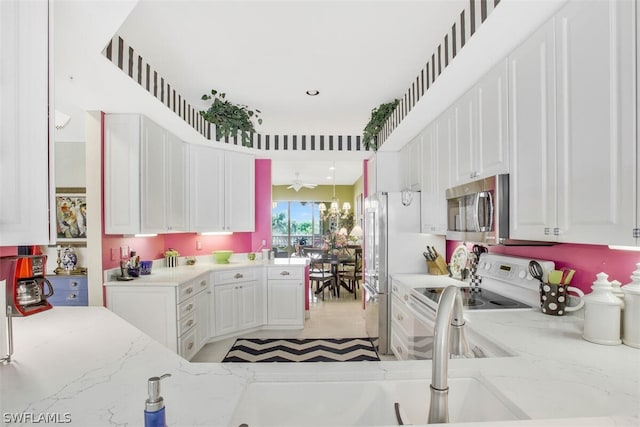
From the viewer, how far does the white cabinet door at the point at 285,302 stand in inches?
176

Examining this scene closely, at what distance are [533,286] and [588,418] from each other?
1408 mm

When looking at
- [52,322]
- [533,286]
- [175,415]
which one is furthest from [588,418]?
[52,322]

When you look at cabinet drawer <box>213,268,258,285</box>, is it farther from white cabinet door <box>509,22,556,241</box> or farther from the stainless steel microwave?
white cabinet door <box>509,22,556,241</box>

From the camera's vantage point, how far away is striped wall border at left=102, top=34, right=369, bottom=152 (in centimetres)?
216

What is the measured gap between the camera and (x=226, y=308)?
4.12 m

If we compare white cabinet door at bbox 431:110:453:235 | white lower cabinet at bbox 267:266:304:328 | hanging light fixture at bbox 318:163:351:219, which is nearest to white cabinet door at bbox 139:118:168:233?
white lower cabinet at bbox 267:266:304:328

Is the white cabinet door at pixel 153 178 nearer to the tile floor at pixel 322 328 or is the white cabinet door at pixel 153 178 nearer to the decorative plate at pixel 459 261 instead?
the tile floor at pixel 322 328

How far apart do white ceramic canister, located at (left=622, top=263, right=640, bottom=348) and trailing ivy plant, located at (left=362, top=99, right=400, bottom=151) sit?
257 centimetres

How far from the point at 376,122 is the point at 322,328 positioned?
2678 mm

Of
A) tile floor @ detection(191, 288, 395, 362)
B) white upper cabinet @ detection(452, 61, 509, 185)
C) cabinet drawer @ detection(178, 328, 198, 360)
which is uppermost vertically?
white upper cabinet @ detection(452, 61, 509, 185)

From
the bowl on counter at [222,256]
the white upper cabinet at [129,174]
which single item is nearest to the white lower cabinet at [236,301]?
the bowl on counter at [222,256]

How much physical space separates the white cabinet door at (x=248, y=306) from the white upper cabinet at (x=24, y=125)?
3.43 metres

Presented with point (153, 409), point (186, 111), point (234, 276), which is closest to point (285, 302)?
point (234, 276)

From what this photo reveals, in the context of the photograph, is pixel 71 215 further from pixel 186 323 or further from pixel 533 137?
pixel 533 137
